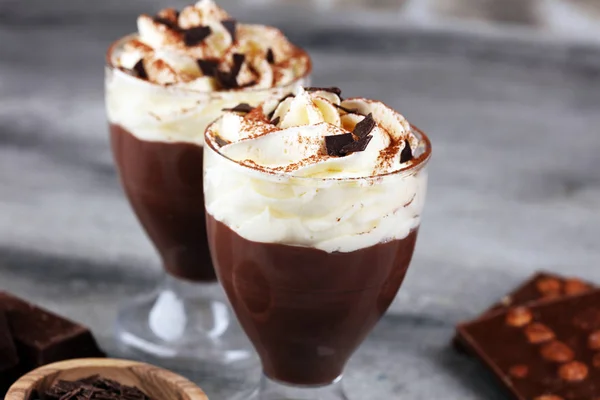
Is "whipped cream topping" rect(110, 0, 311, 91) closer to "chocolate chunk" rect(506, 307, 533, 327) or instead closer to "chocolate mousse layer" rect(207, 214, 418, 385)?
"chocolate mousse layer" rect(207, 214, 418, 385)

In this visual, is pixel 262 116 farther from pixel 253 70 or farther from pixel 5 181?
pixel 5 181

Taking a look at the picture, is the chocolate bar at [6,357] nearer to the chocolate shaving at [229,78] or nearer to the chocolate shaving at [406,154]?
the chocolate shaving at [229,78]

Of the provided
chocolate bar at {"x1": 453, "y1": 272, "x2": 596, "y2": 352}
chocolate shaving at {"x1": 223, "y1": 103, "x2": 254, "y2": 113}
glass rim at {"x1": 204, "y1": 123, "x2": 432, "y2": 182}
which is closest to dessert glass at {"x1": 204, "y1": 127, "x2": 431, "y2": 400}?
glass rim at {"x1": 204, "y1": 123, "x2": 432, "y2": 182}

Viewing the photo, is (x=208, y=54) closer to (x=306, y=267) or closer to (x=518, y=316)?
(x=306, y=267)

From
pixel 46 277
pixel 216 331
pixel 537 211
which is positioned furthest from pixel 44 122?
pixel 537 211

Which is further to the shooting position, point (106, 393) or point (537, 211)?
point (537, 211)

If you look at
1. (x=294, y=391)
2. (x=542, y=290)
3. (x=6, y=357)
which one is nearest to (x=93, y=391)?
(x=6, y=357)

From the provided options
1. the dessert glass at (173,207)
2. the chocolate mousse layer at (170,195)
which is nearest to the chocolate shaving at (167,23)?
the dessert glass at (173,207)
